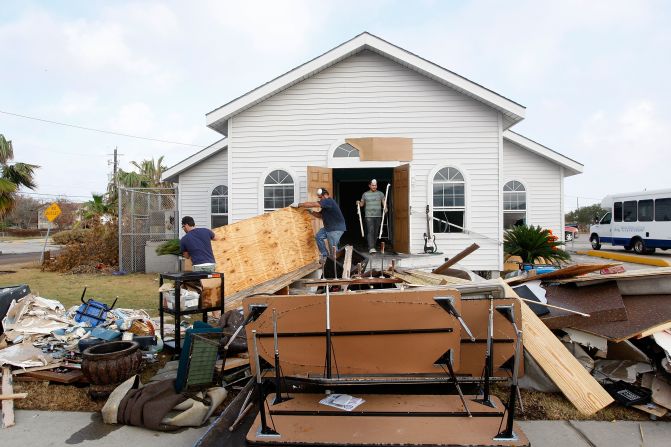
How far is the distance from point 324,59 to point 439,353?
30.4 feet

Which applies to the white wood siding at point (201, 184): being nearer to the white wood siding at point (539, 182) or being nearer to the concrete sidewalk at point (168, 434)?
the white wood siding at point (539, 182)

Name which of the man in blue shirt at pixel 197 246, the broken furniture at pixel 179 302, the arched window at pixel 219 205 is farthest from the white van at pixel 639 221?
the broken furniture at pixel 179 302

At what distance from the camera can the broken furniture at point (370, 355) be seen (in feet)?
11.9

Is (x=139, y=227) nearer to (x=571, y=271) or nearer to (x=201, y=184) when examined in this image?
(x=201, y=184)

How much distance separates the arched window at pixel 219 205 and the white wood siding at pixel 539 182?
9.36m

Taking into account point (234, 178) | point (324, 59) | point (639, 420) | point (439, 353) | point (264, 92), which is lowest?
point (639, 420)

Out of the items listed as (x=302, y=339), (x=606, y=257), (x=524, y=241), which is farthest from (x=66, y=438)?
(x=606, y=257)

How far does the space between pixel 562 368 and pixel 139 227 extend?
47.7ft

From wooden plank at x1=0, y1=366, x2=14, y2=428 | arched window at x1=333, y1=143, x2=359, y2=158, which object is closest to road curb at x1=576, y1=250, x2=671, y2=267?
arched window at x1=333, y1=143, x2=359, y2=158

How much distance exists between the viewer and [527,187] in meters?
15.8

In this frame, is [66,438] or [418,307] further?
[66,438]

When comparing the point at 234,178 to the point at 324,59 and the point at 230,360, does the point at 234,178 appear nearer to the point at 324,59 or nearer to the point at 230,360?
the point at 324,59

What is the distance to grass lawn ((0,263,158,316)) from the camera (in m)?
10.2

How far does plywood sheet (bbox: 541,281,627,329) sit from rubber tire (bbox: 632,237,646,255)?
19.0 metres
